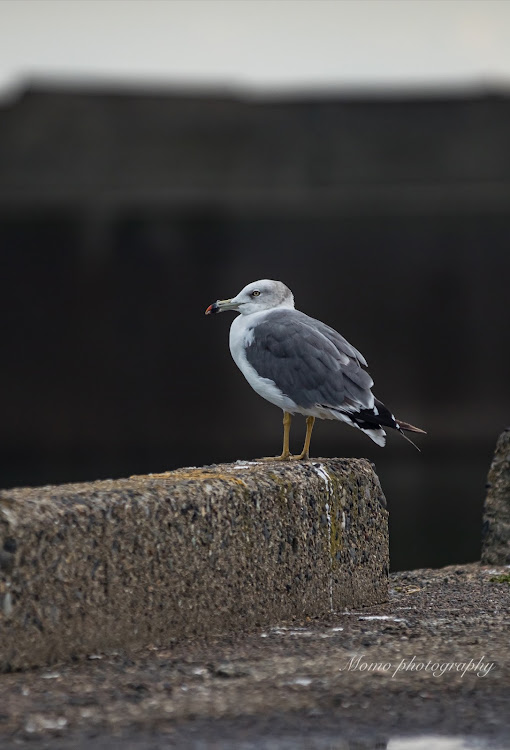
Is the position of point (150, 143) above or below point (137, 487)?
above

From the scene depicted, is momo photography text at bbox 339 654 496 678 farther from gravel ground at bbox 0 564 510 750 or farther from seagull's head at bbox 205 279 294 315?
seagull's head at bbox 205 279 294 315

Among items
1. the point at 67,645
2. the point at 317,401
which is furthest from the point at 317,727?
the point at 317,401

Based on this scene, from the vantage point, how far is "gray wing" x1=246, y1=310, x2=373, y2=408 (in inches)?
188

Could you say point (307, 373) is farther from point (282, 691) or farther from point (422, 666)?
point (282, 691)

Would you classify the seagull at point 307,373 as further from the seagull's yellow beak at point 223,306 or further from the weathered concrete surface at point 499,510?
the weathered concrete surface at point 499,510

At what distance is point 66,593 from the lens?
10.7 ft

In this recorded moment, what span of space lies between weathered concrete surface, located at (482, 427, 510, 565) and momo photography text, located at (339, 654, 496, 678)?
256 cm

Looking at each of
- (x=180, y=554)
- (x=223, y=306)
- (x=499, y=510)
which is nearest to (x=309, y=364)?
(x=223, y=306)

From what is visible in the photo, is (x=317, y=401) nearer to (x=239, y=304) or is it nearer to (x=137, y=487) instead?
(x=239, y=304)

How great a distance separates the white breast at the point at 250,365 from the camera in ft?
16.0

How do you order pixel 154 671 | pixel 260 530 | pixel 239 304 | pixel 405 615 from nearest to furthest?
pixel 154 671
pixel 260 530
pixel 405 615
pixel 239 304

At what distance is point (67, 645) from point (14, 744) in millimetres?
635

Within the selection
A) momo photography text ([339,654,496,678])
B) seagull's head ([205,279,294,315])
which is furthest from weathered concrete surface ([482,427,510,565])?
momo photography text ([339,654,496,678])

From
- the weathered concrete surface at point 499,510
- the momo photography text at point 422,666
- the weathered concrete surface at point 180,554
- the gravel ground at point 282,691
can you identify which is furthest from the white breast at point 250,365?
the momo photography text at point 422,666
